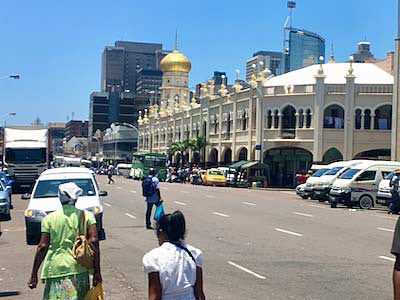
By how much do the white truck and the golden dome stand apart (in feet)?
226

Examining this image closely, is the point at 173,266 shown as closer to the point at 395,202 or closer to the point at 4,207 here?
the point at 4,207

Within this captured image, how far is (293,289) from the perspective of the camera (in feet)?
35.6

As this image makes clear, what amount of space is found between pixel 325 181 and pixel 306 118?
2598cm

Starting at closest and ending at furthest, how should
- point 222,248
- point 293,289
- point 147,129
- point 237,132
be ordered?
point 293,289 → point 222,248 → point 237,132 → point 147,129

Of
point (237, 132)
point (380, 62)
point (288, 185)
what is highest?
point (380, 62)

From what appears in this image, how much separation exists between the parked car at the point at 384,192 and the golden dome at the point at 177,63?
80375mm

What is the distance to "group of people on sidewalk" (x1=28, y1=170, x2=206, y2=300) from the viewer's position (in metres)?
5.23

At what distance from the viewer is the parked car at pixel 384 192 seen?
3052cm

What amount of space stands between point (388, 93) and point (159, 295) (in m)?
58.7

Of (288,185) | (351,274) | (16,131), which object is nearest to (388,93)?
(288,185)

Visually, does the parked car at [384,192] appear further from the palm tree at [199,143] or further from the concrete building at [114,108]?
the concrete building at [114,108]

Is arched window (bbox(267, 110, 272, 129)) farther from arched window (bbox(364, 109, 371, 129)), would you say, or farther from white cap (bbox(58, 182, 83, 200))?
white cap (bbox(58, 182, 83, 200))

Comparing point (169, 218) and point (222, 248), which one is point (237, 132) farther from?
point (169, 218)

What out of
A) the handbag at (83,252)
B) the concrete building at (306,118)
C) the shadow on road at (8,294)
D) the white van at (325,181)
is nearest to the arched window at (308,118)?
the concrete building at (306,118)
